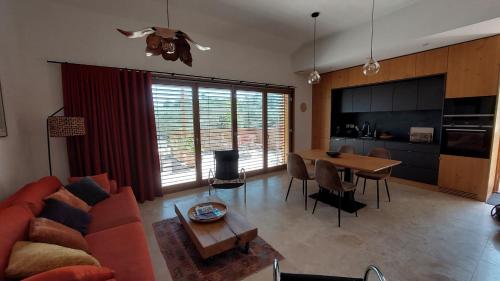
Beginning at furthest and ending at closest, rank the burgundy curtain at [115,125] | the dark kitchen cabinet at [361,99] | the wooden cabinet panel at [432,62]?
1. the dark kitchen cabinet at [361,99]
2. the wooden cabinet panel at [432,62]
3. the burgundy curtain at [115,125]

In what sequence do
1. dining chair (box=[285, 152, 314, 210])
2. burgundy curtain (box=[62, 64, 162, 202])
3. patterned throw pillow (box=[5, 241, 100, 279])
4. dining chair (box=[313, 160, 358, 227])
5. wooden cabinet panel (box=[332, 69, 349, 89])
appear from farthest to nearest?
wooden cabinet panel (box=[332, 69, 349, 89]) → dining chair (box=[285, 152, 314, 210]) → burgundy curtain (box=[62, 64, 162, 202]) → dining chair (box=[313, 160, 358, 227]) → patterned throw pillow (box=[5, 241, 100, 279])

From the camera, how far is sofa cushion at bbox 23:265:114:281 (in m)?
0.94

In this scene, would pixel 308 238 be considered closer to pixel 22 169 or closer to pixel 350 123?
pixel 22 169

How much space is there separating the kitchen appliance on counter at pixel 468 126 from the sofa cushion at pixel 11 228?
5.33 meters

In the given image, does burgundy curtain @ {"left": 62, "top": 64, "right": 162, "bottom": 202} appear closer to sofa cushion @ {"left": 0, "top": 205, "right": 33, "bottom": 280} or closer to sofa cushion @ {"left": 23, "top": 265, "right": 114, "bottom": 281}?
sofa cushion @ {"left": 0, "top": 205, "right": 33, "bottom": 280}

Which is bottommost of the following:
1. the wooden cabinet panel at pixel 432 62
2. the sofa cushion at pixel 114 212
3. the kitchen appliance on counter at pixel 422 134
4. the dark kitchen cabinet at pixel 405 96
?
the sofa cushion at pixel 114 212

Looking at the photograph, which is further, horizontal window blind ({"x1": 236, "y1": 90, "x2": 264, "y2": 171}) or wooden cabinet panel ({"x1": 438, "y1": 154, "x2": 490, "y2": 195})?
horizontal window blind ({"x1": 236, "y1": 90, "x2": 264, "y2": 171})

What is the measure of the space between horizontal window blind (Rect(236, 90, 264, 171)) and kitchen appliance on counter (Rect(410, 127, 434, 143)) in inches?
121

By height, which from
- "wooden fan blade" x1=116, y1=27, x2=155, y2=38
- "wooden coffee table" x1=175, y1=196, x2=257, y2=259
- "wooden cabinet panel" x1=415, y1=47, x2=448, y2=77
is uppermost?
"wooden cabinet panel" x1=415, y1=47, x2=448, y2=77

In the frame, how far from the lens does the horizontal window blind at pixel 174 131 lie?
361 centimetres

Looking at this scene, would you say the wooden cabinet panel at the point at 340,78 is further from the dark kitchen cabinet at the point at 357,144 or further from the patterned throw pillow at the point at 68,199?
the patterned throw pillow at the point at 68,199

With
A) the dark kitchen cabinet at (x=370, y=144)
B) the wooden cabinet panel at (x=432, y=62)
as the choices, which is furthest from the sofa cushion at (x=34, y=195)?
the wooden cabinet panel at (x=432, y=62)

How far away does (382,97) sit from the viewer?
180 inches

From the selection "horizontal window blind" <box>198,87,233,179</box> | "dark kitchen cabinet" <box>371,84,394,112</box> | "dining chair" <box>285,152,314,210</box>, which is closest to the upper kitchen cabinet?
"dark kitchen cabinet" <box>371,84,394,112</box>
